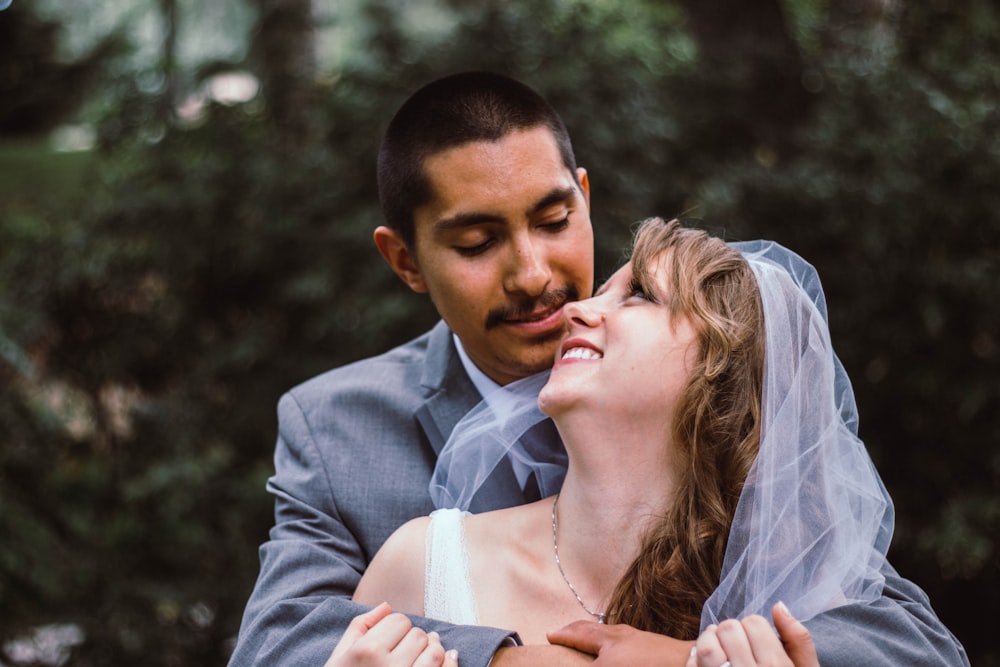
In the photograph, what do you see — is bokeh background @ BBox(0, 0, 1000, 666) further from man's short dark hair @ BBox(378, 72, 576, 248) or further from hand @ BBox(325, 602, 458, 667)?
hand @ BBox(325, 602, 458, 667)

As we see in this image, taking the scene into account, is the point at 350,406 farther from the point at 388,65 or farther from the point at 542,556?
the point at 388,65

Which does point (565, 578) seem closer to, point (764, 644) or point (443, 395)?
point (764, 644)

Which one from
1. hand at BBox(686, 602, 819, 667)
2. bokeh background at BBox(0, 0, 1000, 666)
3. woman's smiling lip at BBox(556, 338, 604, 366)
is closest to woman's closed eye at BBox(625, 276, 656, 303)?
woman's smiling lip at BBox(556, 338, 604, 366)

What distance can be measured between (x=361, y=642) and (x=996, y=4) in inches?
165

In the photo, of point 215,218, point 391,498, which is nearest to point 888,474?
point 391,498

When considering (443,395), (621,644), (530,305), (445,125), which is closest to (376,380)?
(443,395)

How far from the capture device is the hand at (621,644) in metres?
2.02

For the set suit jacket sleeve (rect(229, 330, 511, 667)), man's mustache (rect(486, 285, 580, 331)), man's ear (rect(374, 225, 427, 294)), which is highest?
man's ear (rect(374, 225, 427, 294))

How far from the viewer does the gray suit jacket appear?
2236 mm

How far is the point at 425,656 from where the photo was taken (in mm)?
2113

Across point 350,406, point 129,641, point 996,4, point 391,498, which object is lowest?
point 129,641

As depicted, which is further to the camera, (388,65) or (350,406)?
(388,65)

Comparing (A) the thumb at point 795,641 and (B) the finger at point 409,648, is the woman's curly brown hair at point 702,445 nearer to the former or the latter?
(A) the thumb at point 795,641

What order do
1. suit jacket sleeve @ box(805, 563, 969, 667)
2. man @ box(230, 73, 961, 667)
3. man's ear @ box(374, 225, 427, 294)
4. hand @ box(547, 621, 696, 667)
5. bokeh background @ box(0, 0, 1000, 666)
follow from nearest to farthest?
hand @ box(547, 621, 696, 667) < suit jacket sleeve @ box(805, 563, 969, 667) < man @ box(230, 73, 961, 667) < man's ear @ box(374, 225, 427, 294) < bokeh background @ box(0, 0, 1000, 666)
